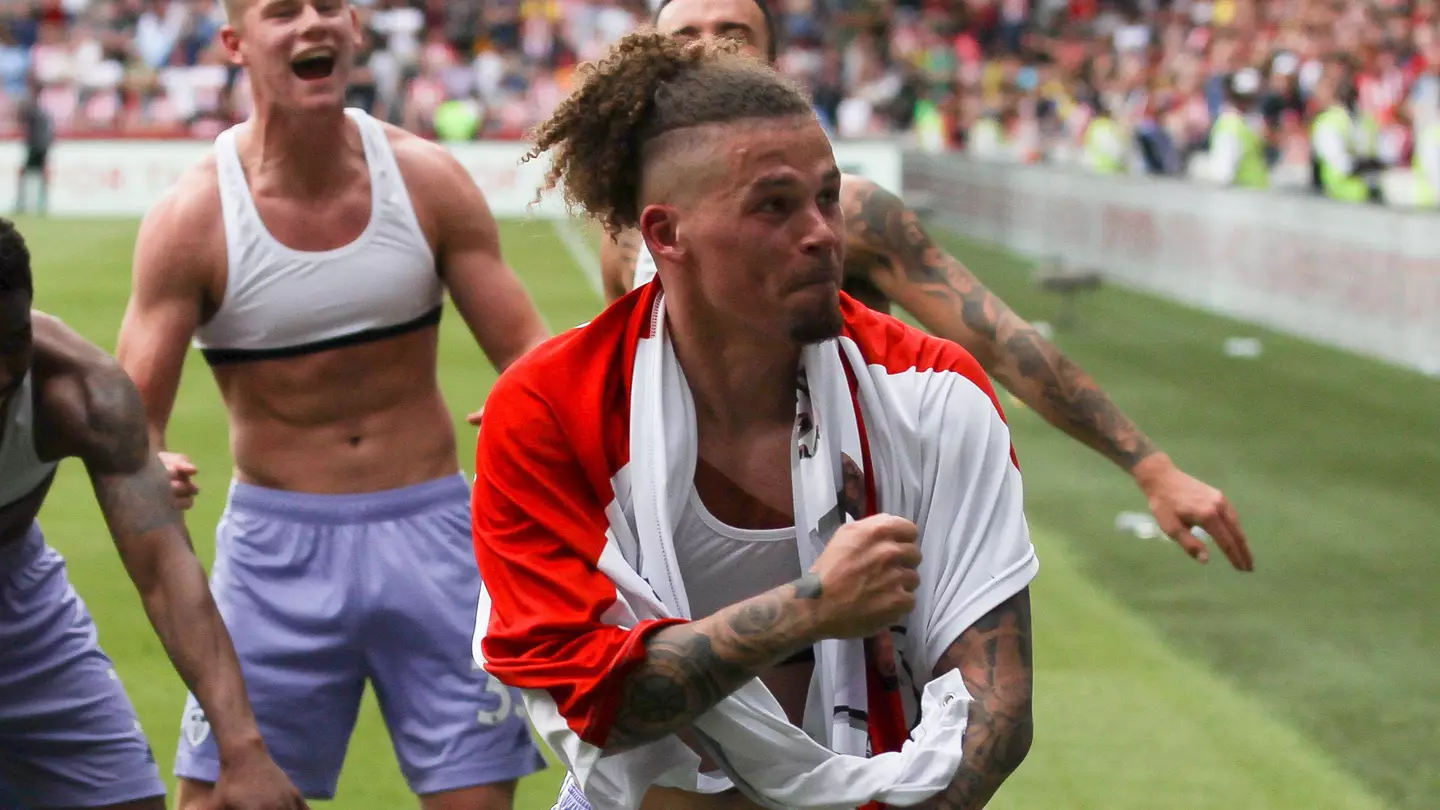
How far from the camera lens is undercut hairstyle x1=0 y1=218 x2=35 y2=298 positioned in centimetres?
372

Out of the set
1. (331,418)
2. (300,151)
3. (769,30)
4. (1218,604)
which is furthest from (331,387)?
(1218,604)

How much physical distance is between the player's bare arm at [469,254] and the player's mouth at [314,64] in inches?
9.9

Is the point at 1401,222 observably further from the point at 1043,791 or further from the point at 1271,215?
the point at 1043,791

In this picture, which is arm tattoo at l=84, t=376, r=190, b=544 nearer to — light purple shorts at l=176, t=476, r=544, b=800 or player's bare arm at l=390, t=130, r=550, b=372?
light purple shorts at l=176, t=476, r=544, b=800

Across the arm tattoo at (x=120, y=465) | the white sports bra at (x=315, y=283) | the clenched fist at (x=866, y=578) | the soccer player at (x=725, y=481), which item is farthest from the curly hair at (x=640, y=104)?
the white sports bra at (x=315, y=283)

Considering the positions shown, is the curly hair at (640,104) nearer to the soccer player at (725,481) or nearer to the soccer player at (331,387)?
the soccer player at (725,481)

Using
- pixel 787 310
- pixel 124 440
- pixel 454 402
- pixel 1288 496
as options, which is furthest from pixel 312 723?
pixel 454 402

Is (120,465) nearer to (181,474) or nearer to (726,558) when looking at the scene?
(181,474)

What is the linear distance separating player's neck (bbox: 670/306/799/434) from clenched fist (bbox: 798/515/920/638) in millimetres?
446

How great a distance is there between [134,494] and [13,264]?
551 mm

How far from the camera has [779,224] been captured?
3.10 meters

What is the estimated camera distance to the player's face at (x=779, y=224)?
309 cm

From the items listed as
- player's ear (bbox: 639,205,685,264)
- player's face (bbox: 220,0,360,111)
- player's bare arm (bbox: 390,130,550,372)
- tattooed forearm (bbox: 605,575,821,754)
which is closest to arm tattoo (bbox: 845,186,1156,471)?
player's bare arm (bbox: 390,130,550,372)

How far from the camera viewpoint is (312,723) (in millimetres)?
4891
